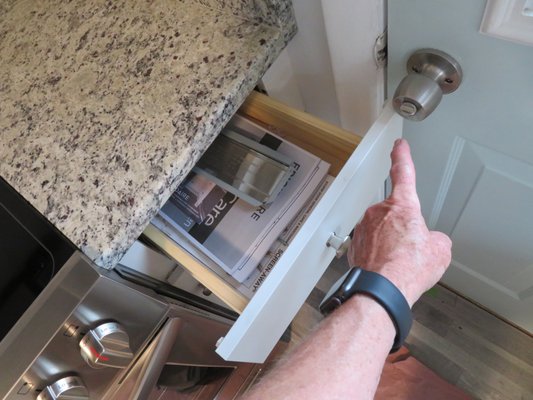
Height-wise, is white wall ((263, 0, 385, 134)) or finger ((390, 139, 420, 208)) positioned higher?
white wall ((263, 0, 385, 134))

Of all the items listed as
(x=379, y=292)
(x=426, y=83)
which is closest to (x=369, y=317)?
(x=379, y=292)

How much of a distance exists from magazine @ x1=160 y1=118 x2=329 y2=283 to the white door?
0.65ft

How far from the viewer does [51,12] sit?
0.75 m

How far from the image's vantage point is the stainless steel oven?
1.57 feet

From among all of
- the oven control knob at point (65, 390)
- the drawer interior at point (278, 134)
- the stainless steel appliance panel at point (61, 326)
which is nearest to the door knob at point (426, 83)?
the drawer interior at point (278, 134)

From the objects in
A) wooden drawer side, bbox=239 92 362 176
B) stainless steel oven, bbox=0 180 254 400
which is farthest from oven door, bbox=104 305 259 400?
wooden drawer side, bbox=239 92 362 176

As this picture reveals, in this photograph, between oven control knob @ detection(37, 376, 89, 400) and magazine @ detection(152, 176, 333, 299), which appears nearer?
oven control knob @ detection(37, 376, 89, 400)

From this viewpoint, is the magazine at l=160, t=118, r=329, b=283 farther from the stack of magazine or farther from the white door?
the white door

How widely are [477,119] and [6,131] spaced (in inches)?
29.0

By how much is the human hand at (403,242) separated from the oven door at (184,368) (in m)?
0.32

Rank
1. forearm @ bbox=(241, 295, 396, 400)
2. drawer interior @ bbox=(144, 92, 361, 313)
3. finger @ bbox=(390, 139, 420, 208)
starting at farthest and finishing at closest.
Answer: drawer interior @ bbox=(144, 92, 361, 313) < finger @ bbox=(390, 139, 420, 208) < forearm @ bbox=(241, 295, 396, 400)

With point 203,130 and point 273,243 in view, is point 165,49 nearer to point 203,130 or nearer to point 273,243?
point 203,130

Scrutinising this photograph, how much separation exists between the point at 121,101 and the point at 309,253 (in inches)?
14.6

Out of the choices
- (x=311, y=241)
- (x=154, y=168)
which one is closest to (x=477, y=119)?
(x=311, y=241)
